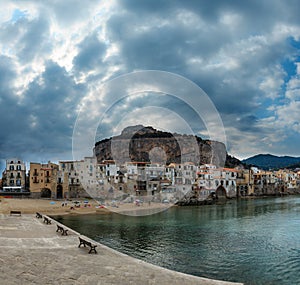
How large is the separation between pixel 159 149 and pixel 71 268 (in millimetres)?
123904

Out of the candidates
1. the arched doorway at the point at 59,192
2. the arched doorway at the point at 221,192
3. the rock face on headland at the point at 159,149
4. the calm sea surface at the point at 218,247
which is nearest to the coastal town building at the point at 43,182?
the arched doorway at the point at 59,192

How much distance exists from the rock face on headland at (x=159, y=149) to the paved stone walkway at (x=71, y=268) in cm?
10253

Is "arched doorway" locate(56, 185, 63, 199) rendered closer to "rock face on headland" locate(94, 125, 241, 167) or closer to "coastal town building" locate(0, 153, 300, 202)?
"coastal town building" locate(0, 153, 300, 202)

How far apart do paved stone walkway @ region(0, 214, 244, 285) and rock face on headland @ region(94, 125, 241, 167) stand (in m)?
103

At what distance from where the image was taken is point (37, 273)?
1339 cm

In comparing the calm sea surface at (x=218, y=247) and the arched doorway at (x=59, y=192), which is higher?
the arched doorway at (x=59, y=192)

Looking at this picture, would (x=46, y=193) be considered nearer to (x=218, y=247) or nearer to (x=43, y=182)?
(x=43, y=182)

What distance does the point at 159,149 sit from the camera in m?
138

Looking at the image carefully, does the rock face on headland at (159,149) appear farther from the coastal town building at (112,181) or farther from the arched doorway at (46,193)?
the arched doorway at (46,193)

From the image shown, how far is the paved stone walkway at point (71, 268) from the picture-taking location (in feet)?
42.3

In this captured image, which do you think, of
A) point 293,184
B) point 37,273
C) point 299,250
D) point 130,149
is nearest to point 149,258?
point 37,273

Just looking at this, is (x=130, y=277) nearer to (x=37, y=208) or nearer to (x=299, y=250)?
(x=299, y=250)

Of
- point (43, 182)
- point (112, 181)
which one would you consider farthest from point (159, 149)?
point (43, 182)

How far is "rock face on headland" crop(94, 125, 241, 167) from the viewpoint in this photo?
12935 centimetres
